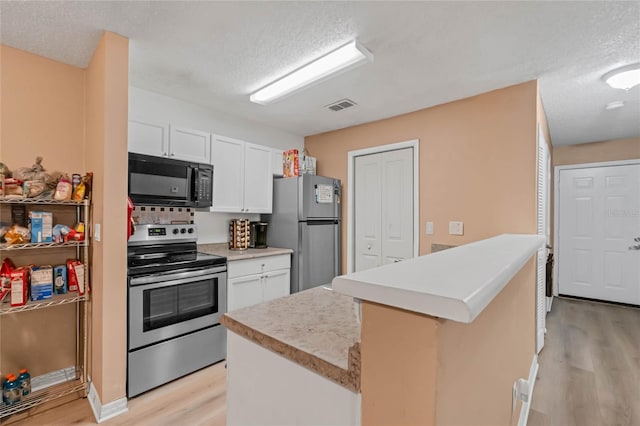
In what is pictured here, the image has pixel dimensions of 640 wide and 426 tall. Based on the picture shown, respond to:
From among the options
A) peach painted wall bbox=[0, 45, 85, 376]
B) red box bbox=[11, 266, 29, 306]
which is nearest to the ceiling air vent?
peach painted wall bbox=[0, 45, 85, 376]

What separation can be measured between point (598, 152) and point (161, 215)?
5.83 metres

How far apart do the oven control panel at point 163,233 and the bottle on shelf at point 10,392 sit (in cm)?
107

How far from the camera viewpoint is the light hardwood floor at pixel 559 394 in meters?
1.90

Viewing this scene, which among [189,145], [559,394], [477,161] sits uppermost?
[189,145]

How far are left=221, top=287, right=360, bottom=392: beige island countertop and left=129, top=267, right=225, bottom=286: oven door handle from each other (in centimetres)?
137

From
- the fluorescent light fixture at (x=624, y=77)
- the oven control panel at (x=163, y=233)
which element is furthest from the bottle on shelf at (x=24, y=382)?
the fluorescent light fixture at (x=624, y=77)

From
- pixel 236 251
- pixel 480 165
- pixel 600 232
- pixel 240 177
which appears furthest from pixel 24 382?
pixel 600 232

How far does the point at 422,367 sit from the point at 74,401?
2610 mm

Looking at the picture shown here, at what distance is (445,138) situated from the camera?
303 centimetres

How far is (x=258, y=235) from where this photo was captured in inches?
138

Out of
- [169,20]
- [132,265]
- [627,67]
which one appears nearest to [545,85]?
[627,67]

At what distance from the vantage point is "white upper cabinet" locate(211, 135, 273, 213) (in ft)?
9.87

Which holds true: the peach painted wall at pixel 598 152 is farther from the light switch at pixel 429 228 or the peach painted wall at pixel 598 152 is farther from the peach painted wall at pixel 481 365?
the peach painted wall at pixel 481 365

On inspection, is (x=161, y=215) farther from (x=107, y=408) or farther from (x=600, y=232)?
(x=600, y=232)
